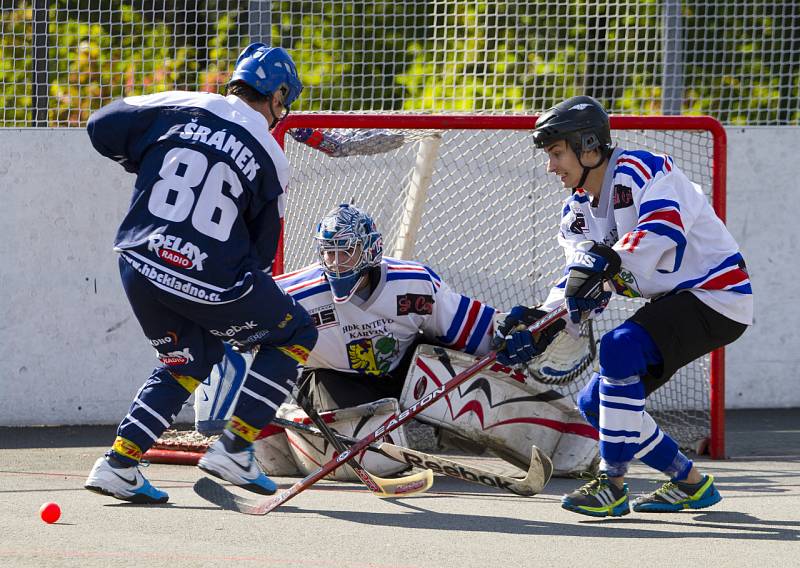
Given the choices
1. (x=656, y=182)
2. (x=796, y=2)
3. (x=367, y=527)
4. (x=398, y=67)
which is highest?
(x=796, y=2)

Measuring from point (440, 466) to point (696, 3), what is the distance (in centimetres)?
343

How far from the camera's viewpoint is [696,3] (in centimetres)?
632

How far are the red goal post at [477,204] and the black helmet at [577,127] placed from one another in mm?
1473

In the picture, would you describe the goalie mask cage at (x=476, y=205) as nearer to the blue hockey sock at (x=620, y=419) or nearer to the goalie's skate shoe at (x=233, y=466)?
the blue hockey sock at (x=620, y=419)

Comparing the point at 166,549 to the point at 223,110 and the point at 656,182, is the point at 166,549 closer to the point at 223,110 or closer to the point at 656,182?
the point at 223,110

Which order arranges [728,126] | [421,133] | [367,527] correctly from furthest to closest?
[728,126]
[421,133]
[367,527]

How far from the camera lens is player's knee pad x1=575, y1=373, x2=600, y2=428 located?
3.80 m

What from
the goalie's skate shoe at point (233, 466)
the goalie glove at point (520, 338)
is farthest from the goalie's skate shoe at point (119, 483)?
the goalie glove at point (520, 338)

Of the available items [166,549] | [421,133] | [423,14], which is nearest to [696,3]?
[423,14]

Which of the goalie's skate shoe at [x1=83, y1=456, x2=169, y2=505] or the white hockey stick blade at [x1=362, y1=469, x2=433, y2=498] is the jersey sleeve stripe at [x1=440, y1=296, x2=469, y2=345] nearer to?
the white hockey stick blade at [x1=362, y1=469, x2=433, y2=498]

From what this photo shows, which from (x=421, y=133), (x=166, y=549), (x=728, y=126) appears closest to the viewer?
(x=166, y=549)

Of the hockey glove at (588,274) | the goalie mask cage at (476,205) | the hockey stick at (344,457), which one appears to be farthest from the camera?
the goalie mask cage at (476,205)

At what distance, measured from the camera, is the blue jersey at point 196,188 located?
341 cm

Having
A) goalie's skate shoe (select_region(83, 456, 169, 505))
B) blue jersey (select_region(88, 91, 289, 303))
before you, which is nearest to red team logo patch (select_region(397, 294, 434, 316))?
blue jersey (select_region(88, 91, 289, 303))
